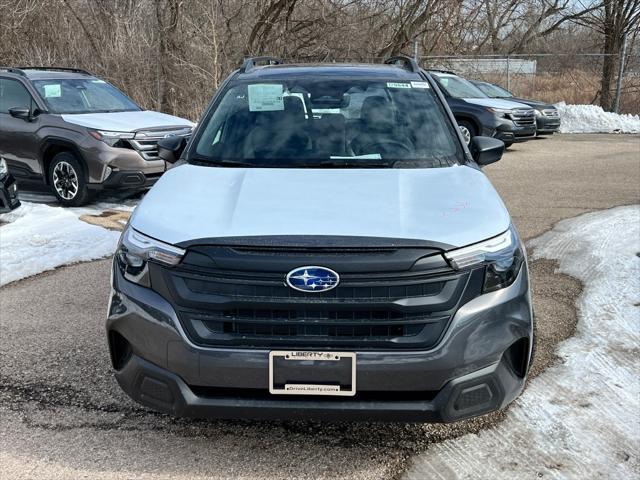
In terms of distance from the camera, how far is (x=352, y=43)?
1956 cm

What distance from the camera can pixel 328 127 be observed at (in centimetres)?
429

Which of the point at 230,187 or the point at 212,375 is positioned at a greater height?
the point at 230,187

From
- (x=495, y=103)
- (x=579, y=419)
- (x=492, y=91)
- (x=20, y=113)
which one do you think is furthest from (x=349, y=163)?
(x=492, y=91)

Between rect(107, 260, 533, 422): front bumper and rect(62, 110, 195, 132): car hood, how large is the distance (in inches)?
248

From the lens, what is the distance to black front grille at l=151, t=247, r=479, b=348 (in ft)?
9.26

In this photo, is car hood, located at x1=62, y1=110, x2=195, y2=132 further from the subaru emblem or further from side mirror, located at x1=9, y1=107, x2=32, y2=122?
the subaru emblem

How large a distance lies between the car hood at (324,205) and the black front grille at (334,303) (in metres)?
0.14

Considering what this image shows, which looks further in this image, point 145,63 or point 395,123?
point 145,63

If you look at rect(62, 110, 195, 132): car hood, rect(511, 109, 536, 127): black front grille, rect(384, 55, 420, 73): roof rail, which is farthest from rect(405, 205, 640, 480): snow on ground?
rect(511, 109, 536, 127): black front grille

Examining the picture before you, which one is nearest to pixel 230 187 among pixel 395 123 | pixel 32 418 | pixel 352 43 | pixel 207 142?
pixel 207 142

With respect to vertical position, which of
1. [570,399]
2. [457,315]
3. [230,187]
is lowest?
[570,399]

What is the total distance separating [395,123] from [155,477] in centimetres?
255

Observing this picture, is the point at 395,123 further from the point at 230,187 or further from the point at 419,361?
the point at 419,361

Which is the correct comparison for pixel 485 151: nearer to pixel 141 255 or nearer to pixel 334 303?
pixel 334 303
